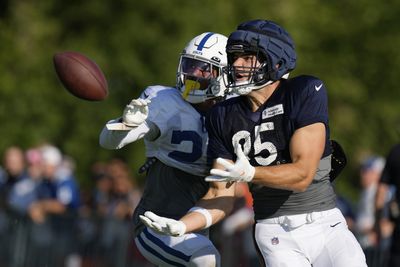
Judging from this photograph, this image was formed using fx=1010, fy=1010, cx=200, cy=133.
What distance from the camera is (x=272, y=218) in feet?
17.3

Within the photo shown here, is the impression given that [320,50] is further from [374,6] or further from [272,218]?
[272,218]

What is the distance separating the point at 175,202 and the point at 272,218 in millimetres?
996

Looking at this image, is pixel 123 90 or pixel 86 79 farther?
pixel 123 90

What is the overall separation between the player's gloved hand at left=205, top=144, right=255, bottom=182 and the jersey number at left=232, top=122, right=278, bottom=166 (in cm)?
39

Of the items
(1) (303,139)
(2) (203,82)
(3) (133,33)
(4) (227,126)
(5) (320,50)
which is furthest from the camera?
(5) (320,50)

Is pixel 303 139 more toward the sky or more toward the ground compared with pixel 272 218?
more toward the sky

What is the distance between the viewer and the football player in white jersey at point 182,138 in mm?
5852

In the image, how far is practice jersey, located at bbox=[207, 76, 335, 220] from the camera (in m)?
5.11

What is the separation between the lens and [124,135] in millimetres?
5777

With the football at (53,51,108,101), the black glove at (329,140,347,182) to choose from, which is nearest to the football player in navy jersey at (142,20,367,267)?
the black glove at (329,140,347,182)

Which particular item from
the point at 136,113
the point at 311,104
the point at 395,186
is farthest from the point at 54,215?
the point at 311,104

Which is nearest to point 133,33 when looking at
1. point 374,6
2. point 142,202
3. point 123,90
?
point 123,90

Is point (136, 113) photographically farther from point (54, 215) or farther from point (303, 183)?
point (54, 215)

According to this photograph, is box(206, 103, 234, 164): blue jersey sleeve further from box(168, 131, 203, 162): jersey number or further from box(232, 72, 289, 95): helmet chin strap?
box(168, 131, 203, 162): jersey number
